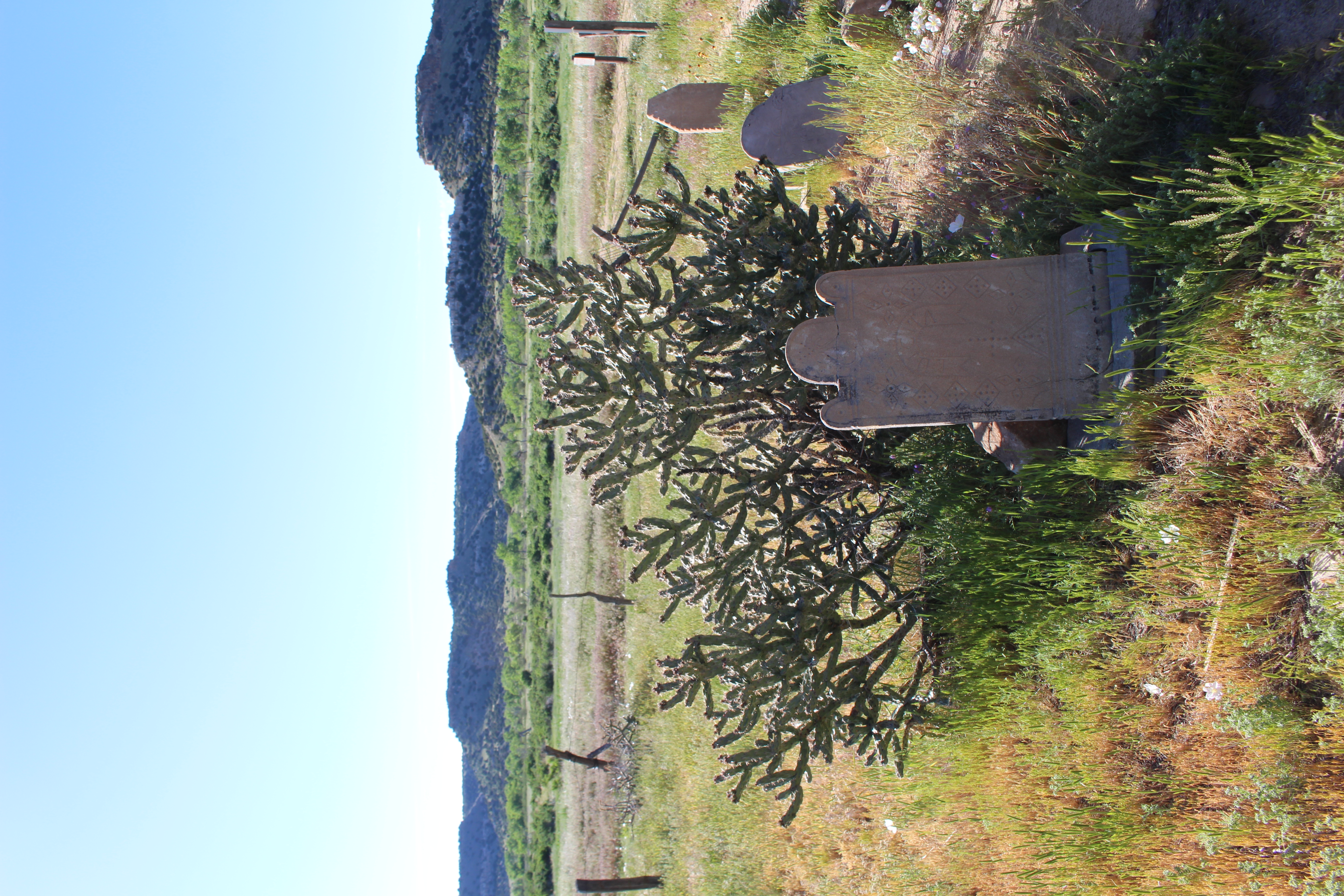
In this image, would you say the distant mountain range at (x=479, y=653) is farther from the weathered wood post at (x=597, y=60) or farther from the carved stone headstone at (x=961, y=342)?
the carved stone headstone at (x=961, y=342)

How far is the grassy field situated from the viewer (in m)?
3.61

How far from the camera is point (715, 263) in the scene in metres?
6.28

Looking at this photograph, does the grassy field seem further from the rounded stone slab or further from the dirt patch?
the rounded stone slab

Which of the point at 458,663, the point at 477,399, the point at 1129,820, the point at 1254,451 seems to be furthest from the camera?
the point at 458,663

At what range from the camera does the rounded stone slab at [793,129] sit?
8.99 m

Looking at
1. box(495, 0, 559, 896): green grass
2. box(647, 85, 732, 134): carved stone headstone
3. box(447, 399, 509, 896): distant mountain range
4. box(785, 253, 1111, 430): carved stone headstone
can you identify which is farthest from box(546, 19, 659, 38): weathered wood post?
box(785, 253, 1111, 430): carved stone headstone

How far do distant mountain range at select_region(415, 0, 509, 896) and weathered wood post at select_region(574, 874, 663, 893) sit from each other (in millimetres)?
7188

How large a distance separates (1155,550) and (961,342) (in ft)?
5.00

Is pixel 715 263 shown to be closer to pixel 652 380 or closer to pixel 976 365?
pixel 652 380

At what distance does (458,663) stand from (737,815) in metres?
20.9

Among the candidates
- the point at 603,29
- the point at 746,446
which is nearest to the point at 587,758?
the point at 746,446

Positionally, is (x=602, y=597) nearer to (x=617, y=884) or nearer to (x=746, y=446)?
(x=617, y=884)

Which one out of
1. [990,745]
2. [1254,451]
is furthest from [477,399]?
[1254,451]

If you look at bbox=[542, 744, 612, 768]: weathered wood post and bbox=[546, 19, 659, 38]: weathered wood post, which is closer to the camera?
bbox=[542, 744, 612, 768]: weathered wood post
